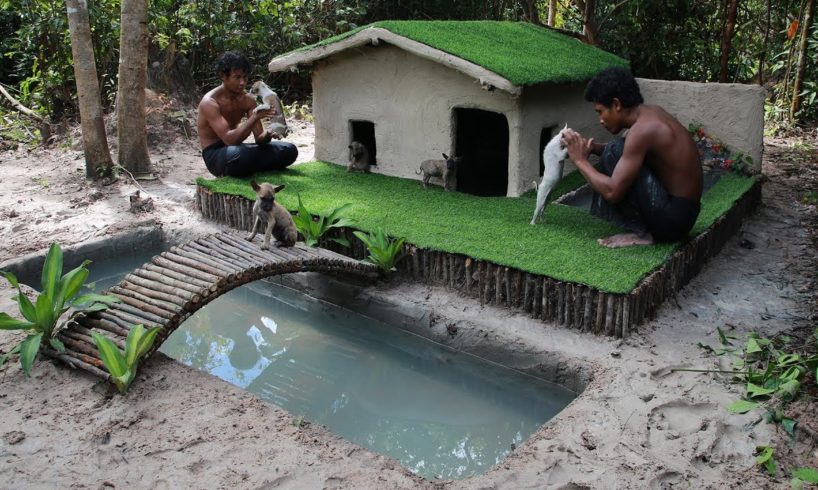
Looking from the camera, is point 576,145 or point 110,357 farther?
point 576,145

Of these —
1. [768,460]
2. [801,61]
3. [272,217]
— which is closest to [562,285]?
[768,460]

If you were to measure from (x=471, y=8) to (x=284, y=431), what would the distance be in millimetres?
12754

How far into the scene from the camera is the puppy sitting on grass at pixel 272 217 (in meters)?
5.65

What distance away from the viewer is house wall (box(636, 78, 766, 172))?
27.2 feet

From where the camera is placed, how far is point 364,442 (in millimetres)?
4602

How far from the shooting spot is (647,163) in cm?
582

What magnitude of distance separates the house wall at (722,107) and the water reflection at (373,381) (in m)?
5.06

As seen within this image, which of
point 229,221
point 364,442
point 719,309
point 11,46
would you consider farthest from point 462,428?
point 11,46

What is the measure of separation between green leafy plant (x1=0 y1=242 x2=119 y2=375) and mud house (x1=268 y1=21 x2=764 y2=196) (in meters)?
4.21

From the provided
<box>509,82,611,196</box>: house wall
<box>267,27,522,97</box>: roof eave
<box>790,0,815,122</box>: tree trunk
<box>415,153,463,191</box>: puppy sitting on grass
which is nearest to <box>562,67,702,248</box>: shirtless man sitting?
<box>267,27,522,97</box>: roof eave

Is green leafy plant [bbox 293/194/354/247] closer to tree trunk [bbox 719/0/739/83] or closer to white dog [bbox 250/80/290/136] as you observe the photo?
white dog [bbox 250/80/290/136]

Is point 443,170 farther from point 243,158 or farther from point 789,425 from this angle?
point 789,425

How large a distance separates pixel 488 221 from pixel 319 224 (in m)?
1.61

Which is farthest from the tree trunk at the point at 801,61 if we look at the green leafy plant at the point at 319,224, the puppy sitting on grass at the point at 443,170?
the green leafy plant at the point at 319,224
